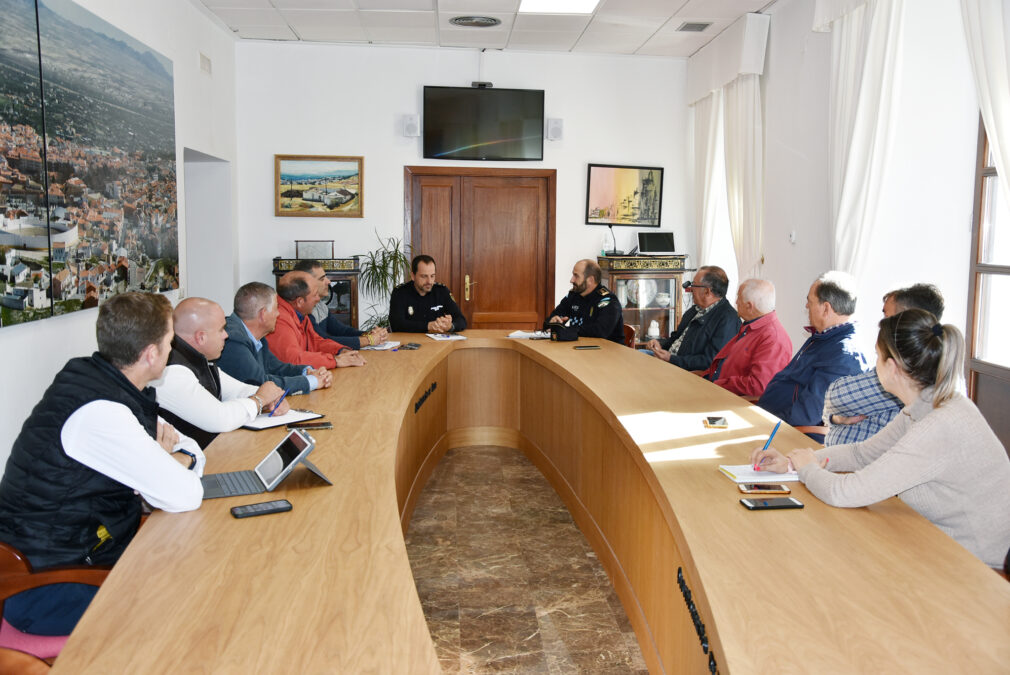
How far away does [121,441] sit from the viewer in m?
2.29

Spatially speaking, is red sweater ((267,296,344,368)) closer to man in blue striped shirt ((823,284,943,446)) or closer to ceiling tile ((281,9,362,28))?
man in blue striped shirt ((823,284,943,446))

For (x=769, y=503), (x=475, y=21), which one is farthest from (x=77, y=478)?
(x=475, y=21)

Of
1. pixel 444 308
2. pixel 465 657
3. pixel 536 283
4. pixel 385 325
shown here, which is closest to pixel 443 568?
pixel 465 657

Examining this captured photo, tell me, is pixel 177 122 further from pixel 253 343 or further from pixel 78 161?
pixel 253 343

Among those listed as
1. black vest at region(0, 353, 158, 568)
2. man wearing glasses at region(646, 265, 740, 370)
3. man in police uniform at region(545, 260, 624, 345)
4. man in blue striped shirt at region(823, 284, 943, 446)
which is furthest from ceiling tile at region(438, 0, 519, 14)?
black vest at region(0, 353, 158, 568)

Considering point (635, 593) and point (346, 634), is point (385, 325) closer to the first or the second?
point (635, 593)

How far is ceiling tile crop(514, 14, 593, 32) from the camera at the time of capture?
23.9 ft

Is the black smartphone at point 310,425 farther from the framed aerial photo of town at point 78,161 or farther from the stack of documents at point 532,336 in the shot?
the stack of documents at point 532,336

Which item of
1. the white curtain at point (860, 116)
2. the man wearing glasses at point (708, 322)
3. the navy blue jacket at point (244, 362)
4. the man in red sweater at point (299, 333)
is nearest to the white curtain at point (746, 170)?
the white curtain at point (860, 116)

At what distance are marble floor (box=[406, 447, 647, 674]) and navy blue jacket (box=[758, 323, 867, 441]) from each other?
4.12 ft

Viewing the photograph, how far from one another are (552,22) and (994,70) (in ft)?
13.5

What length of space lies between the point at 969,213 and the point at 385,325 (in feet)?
17.8

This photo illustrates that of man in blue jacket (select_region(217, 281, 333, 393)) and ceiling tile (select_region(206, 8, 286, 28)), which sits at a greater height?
ceiling tile (select_region(206, 8, 286, 28))

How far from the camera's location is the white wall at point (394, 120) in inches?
332
